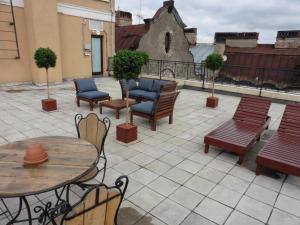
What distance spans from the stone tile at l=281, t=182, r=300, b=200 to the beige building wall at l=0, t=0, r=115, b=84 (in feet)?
30.4

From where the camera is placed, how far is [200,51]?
18922 millimetres

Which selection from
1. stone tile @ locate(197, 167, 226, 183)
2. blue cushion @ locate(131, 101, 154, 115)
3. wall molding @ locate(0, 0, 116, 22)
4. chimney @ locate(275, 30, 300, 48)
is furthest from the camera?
chimney @ locate(275, 30, 300, 48)

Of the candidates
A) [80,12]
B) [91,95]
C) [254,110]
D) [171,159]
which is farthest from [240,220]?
[80,12]

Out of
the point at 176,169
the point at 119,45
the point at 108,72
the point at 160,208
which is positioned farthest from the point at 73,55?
the point at 160,208

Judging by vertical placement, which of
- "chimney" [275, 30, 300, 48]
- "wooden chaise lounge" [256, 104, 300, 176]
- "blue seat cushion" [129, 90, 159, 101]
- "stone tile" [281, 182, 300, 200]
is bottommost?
"stone tile" [281, 182, 300, 200]

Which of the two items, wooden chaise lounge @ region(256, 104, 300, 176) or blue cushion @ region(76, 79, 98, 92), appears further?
blue cushion @ region(76, 79, 98, 92)

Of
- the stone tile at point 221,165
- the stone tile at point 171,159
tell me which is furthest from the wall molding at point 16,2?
the stone tile at point 221,165

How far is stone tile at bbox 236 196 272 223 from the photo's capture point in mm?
2469

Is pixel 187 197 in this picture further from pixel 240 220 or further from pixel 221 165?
pixel 221 165

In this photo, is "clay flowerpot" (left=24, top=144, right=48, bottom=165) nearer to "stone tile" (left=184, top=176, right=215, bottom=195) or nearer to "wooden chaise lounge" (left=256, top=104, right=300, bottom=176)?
"stone tile" (left=184, top=176, right=215, bottom=195)

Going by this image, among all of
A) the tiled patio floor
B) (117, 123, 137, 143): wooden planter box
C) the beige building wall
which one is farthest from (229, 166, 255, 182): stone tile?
the beige building wall

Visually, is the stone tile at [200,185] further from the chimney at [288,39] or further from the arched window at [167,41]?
the chimney at [288,39]

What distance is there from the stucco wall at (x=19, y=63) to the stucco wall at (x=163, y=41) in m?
6.97

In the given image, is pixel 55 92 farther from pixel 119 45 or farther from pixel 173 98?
pixel 119 45
